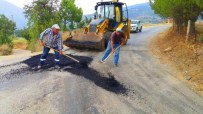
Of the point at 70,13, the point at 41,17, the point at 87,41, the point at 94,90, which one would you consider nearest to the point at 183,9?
the point at 87,41

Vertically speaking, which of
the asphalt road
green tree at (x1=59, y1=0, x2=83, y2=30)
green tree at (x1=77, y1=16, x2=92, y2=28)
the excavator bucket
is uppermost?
green tree at (x1=59, y1=0, x2=83, y2=30)

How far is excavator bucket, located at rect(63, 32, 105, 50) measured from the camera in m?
15.7

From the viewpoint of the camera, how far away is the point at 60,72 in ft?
35.8

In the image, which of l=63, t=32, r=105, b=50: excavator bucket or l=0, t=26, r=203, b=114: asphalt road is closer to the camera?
l=0, t=26, r=203, b=114: asphalt road

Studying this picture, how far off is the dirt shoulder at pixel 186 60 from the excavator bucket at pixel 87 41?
114 inches

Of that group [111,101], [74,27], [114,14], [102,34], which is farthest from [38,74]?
[74,27]

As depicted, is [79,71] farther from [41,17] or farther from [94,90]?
[41,17]

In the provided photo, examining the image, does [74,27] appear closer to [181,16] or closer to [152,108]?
[181,16]

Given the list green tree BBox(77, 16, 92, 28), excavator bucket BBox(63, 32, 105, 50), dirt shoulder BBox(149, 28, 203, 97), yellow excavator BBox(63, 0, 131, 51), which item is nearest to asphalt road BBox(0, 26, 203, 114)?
dirt shoulder BBox(149, 28, 203, 97)

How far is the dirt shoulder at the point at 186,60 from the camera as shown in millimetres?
10852

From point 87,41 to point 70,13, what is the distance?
18.1 metres

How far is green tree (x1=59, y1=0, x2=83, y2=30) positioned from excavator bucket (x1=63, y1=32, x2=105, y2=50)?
16.6 meters

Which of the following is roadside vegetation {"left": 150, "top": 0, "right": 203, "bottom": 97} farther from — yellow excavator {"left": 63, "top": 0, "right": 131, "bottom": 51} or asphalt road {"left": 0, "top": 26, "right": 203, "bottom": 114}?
yellow excavator {"left": 63, "top": 0, "right": 131, "bottom": 51}

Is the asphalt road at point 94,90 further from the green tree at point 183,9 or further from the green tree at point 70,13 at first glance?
the green tree at point 70,13
